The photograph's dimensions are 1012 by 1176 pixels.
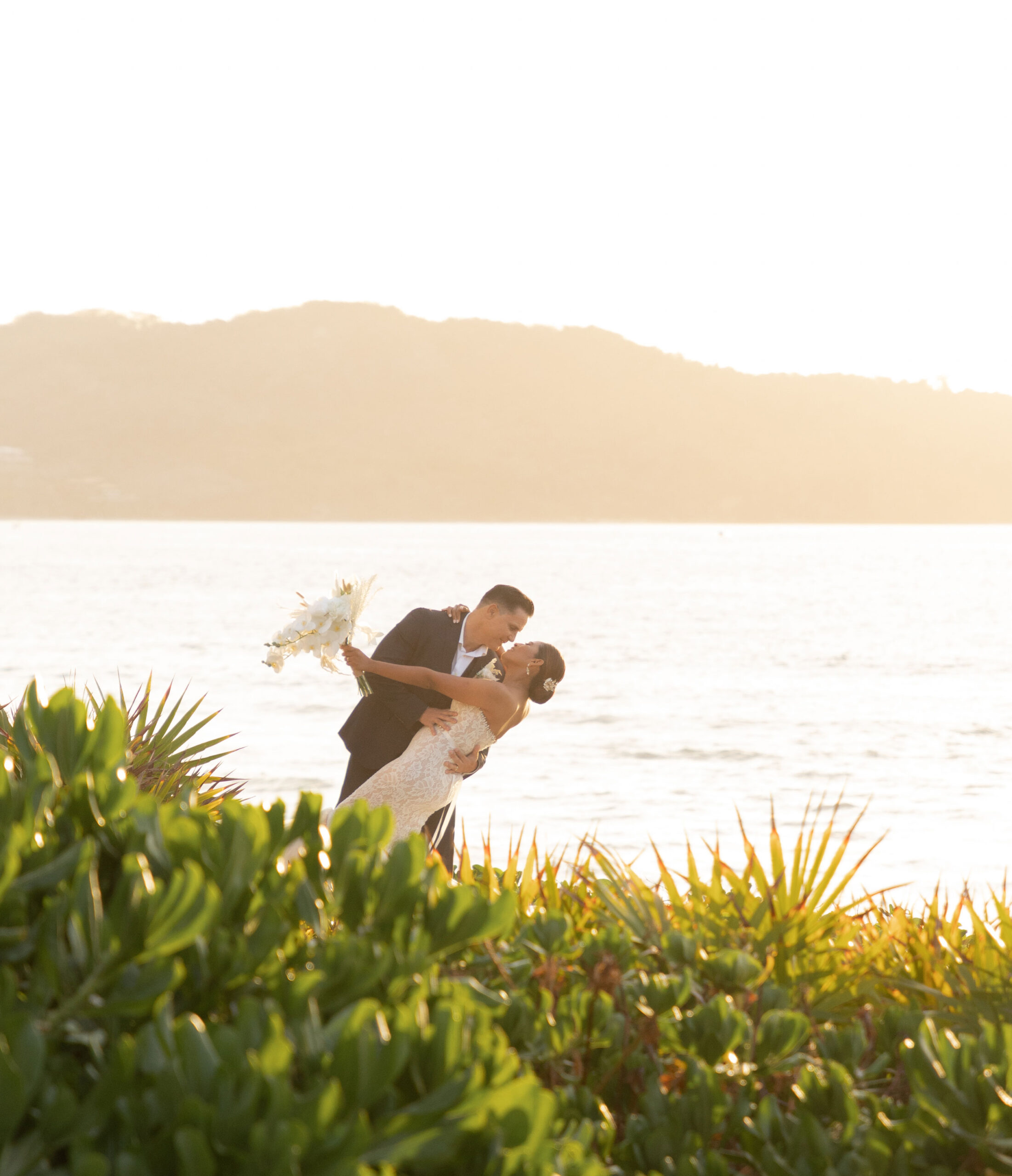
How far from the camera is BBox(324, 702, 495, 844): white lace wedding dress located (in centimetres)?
625

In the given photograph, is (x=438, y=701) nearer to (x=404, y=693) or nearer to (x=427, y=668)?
(x=404, y=693)

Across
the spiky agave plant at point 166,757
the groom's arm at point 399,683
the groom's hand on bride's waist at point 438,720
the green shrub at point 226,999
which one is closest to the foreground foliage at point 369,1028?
the green shrub at point 226,999

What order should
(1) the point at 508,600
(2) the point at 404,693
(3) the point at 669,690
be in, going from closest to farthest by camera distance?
(1) the point at 508,600
(2) the point at 404,693
(3) the point at 669,690

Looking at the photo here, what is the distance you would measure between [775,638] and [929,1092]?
51.3 metres

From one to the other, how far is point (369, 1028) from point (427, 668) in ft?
13.8

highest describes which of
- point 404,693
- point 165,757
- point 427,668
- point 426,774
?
point 427,668

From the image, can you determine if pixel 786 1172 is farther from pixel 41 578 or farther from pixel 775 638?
pixel 41 578

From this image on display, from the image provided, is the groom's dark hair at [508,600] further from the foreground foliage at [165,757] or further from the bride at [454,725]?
the foreground foliage at [165,757]

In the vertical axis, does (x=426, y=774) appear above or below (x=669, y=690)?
above

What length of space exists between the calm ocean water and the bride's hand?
1.33ft

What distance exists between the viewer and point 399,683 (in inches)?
254

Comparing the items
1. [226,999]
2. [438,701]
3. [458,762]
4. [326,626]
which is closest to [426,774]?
[458,762]

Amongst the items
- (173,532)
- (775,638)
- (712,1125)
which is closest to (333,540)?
(173,532)

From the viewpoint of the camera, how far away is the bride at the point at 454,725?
19.9ft
